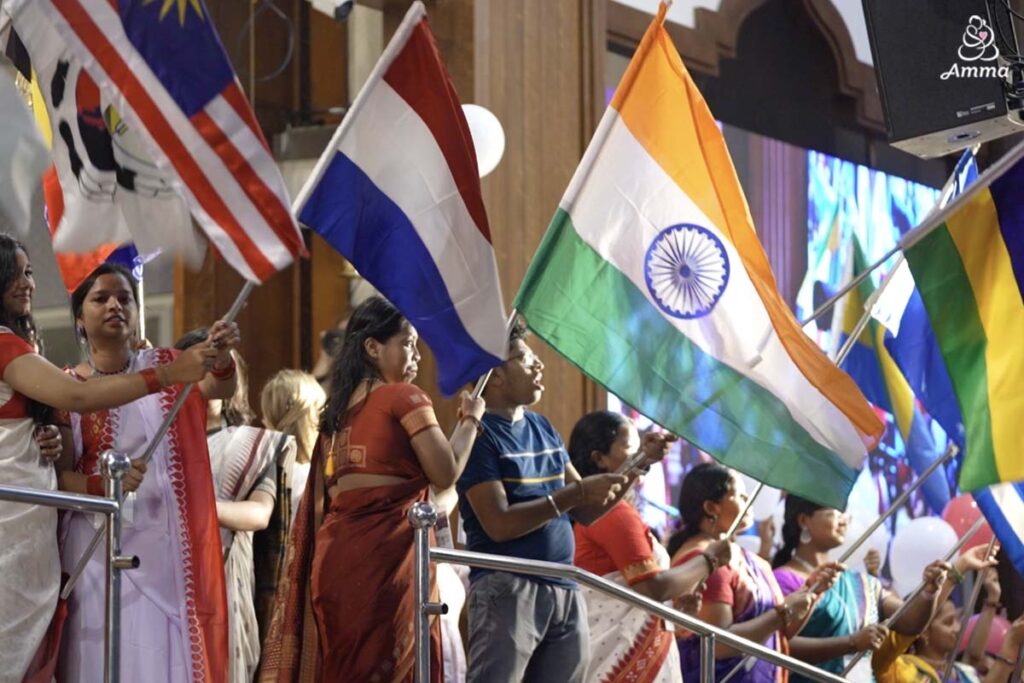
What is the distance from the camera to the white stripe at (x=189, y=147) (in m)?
4.23

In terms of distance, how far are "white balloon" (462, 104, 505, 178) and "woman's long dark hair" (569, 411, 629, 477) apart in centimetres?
129

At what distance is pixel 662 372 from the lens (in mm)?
5098

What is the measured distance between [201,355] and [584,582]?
1.13 metres

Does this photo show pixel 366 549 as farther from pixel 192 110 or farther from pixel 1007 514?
pixel 1007 514

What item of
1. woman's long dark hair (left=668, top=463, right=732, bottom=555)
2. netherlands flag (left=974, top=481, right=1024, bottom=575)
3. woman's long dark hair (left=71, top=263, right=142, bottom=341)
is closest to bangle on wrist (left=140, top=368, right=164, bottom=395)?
woman's long dark hair (left=71, top=263, right=142, bottom=341)

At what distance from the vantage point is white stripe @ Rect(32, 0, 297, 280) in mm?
4234

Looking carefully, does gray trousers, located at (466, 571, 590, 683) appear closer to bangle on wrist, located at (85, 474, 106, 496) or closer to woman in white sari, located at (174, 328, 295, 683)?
woman in white sari, located at (174, 328, 295, 683)

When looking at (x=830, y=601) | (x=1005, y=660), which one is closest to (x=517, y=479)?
(x=830, y=601)

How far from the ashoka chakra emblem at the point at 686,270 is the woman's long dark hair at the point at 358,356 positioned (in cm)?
67

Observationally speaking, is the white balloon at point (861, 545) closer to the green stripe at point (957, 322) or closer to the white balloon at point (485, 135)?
the white balloon at point (485, 135)

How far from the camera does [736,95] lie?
940 cm

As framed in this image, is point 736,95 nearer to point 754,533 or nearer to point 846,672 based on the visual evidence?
point 754,533

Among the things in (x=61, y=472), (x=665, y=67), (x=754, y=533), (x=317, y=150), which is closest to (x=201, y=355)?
(x=61, y=472)

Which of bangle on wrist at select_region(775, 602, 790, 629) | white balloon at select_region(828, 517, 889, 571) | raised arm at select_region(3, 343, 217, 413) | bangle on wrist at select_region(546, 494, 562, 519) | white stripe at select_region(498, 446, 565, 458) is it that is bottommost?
white balloon at select_region(828, 517, 889, 571)
